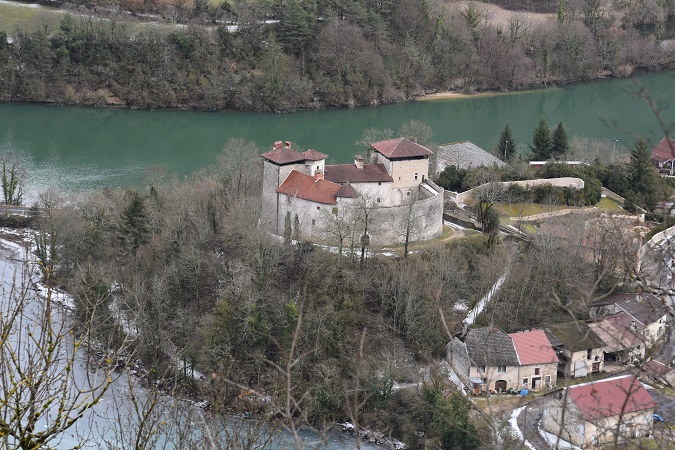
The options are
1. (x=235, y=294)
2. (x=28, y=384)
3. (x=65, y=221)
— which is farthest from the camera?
(x=65, y=221)

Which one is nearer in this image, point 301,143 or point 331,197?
point 331,197

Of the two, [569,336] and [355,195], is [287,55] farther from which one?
[569,336]

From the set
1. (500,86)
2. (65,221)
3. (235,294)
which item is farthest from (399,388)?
(500,86)

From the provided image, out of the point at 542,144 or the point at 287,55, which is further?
the point at 287,55

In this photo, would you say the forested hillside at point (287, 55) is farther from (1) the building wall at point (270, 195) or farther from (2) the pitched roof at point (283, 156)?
(2) the pitched roof at point (283, 156)

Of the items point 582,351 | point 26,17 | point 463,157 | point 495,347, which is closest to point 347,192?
point 495,347

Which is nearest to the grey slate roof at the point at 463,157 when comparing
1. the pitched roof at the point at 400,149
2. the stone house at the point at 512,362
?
the pitched roof at the point at 400,149

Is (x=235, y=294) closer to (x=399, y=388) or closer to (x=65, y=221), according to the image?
(x=399, y=388)
